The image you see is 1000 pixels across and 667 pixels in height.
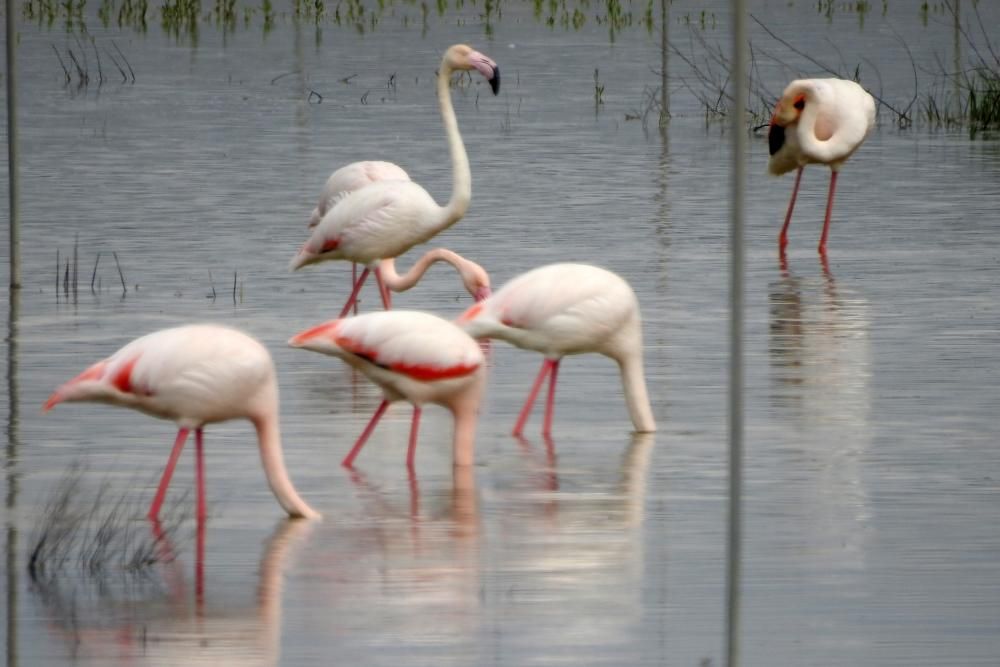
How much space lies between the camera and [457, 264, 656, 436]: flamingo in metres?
9.21

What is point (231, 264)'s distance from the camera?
47.4 feet

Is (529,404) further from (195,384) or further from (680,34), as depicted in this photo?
(680,34)

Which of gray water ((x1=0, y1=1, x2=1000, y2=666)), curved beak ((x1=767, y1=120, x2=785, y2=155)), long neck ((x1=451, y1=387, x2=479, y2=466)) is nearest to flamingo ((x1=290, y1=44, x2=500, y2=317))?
gray water ((x1=0, y1=1, x2=1000, y2=666))

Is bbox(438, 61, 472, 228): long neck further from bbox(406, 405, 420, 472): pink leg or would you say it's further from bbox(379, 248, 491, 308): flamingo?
bbox(406, 405, 420, 472): pink leg

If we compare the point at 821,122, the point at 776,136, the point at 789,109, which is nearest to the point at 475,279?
the point at 789,109

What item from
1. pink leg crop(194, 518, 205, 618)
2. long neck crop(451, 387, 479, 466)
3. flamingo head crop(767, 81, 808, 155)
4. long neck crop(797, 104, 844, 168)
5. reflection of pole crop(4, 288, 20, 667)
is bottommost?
pink leg crop(194, 518, 205, 618)

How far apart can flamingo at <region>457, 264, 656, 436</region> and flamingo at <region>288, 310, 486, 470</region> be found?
2.40 ft

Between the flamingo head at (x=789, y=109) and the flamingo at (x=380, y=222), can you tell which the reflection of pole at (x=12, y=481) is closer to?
the flamingo at (x=380, y=222)

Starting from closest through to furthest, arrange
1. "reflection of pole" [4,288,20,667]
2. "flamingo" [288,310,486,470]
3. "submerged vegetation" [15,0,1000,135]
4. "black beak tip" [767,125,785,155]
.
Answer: "reflection of pole" [4,288,20,667] < "flamingo" [288,310,486,470] < "black beak tip" [767,125,785,155] < "submerged vegetation" [15,0,1000,135]

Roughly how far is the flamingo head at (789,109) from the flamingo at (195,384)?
377 inches

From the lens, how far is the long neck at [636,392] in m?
9.33

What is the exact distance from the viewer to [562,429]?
376 inches

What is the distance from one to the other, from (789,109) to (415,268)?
586 centimetres

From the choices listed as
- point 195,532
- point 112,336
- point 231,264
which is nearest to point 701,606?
point 195,532
